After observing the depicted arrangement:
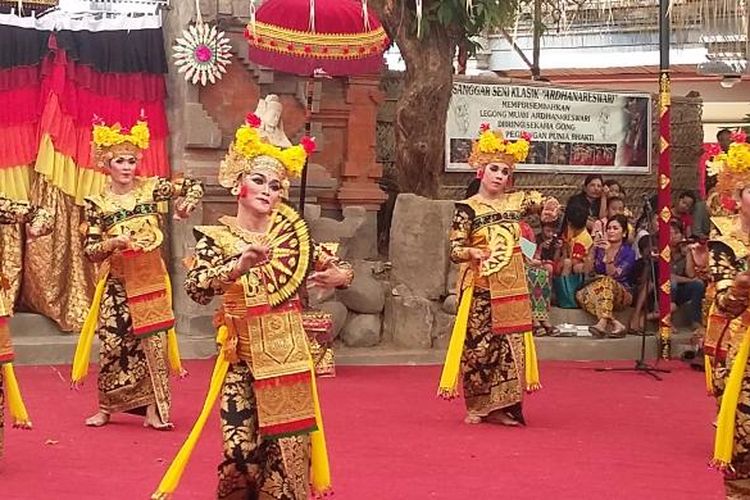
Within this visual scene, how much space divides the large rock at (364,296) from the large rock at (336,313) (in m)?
0.08

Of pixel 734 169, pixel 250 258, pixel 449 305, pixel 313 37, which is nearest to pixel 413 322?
pixel 449 305

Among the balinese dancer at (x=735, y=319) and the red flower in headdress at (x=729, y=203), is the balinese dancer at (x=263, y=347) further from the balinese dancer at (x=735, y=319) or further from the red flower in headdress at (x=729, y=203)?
the red flower in headdress at (x=729, y=203)

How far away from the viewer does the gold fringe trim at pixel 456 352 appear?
23.1ft

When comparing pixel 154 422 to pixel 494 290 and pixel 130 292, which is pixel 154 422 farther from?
pixel 494 290

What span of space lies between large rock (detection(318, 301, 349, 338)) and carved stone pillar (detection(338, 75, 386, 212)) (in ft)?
3.37

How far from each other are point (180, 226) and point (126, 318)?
2.94 m

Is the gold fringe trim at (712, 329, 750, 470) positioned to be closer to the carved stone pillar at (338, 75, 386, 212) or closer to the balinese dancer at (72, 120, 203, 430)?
the balinese dancer at (72, 120, 203, 430)

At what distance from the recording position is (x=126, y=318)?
23.0 ft

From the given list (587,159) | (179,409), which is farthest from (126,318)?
(587,159)

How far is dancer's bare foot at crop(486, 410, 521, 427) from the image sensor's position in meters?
7.34

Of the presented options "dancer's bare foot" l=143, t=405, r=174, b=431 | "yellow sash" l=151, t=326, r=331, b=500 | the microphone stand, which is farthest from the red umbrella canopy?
"yellow sash" l=151, t=326, r=331, b=500

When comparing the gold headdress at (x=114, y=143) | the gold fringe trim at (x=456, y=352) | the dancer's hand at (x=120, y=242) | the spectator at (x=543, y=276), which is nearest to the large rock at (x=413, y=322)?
the spectator at (x=543, y=276)

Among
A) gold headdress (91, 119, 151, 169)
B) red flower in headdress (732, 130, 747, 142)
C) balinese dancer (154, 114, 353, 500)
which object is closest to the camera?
balinese dancer (154, 114, 353, 500)

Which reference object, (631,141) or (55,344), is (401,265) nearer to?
(55,344)
